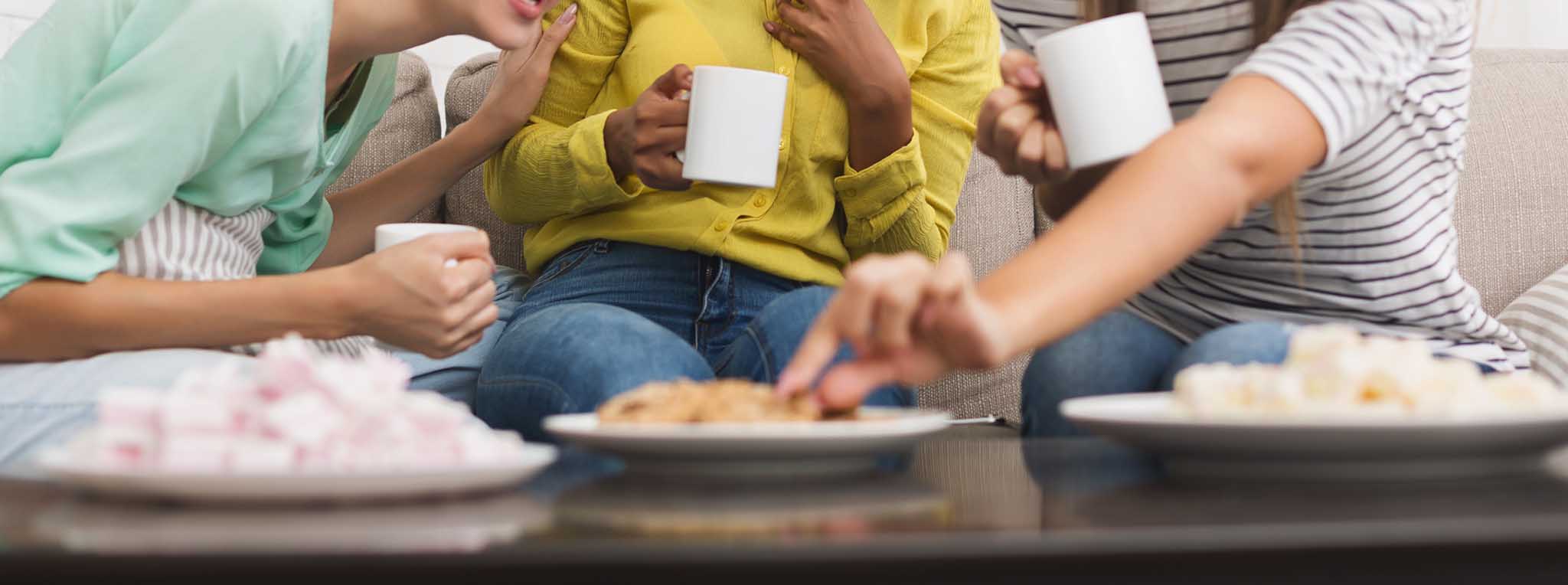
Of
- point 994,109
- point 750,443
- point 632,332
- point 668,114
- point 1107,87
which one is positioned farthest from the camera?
point 668,114

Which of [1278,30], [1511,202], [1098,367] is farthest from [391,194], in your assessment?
[1511,202]

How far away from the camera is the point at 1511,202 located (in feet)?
5.82

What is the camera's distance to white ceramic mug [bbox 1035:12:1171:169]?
2.85 feet

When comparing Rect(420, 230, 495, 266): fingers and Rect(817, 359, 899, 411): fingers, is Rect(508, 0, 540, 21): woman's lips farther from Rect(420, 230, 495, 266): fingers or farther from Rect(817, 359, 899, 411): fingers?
Rect(817, 359, 899, 411): fingers

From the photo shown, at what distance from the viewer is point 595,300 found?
1.38m

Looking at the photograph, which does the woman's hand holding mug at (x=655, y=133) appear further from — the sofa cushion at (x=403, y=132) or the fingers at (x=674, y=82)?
the sofa cushion at (x=403, y=132)

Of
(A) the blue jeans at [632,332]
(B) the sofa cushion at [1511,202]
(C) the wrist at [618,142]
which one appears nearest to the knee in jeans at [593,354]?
(A) the blue jeans at [632,332]

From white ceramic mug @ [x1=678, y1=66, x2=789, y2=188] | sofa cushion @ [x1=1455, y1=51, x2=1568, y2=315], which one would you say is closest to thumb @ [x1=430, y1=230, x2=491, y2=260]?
white ceramic mug @ [x1=678, y1=66, x2=789, y2=188]

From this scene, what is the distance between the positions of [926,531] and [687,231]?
905 mm

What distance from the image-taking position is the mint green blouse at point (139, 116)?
1021mm

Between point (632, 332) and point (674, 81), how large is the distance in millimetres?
320

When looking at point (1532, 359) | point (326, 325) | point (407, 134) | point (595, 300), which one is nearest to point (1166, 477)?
point (326, 325)

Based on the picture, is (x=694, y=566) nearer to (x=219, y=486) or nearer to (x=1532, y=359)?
(x=219, y=486)

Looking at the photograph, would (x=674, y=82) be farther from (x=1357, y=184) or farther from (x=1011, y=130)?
(x=1357, y=184)
